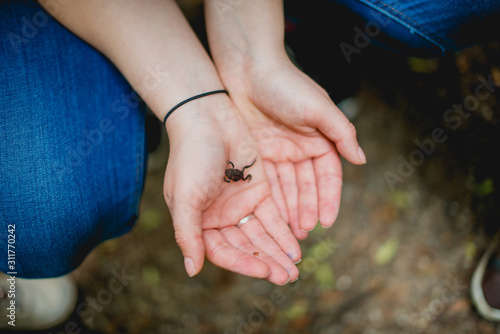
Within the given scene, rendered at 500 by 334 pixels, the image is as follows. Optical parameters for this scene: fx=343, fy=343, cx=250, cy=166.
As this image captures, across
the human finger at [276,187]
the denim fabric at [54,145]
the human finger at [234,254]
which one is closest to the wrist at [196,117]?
the denim fabric at [54,145]

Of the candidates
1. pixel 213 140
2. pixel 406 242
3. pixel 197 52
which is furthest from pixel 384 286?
pixel 197 52

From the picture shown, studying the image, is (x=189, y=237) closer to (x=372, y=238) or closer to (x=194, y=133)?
(x=194, y=133)

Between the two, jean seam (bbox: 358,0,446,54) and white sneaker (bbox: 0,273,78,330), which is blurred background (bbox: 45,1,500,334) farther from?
jean seam (bbox: 358,0,446,54)

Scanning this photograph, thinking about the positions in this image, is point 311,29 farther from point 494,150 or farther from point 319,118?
point 494,150

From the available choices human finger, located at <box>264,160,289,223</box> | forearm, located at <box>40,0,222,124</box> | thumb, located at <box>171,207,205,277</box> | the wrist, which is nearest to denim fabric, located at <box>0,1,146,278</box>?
forearm, located at <box>40,0,222,124</box>

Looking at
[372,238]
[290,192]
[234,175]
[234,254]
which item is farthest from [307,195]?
[372,238]
